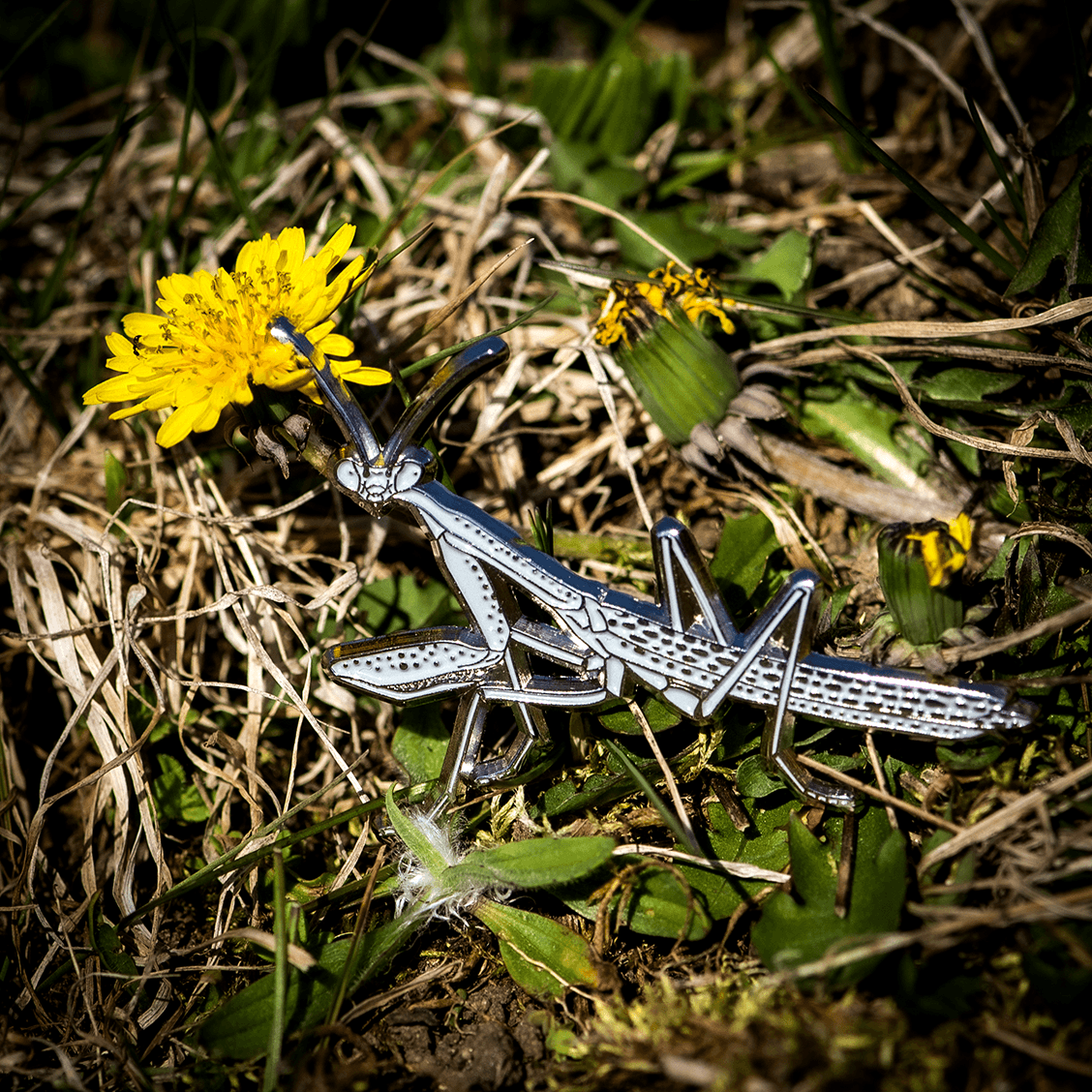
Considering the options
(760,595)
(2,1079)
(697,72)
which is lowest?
(2,1079)

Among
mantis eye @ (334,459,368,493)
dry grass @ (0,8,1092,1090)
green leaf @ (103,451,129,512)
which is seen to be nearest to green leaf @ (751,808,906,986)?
dry grass @ (0,8,1092,1090)

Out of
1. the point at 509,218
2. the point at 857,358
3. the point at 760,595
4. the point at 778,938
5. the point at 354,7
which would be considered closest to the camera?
the point at 778,938

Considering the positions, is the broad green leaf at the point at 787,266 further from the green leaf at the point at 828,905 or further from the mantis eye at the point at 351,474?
the green leaf at the point at 828,905

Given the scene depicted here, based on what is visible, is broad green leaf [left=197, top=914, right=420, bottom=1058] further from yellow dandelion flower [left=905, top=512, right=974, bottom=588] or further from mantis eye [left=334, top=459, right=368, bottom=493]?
yellow dandelion flower [left=905, top=512, right=974, bottom=588]

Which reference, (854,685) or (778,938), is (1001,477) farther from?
(778,938)

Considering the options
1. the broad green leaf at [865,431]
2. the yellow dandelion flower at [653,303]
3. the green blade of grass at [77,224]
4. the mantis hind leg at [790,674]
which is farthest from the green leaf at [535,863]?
the green blade of grass at [77,224]

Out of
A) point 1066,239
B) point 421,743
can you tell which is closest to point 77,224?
point 421,743

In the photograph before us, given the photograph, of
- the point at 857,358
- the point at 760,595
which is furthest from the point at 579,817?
the point at 857,358
